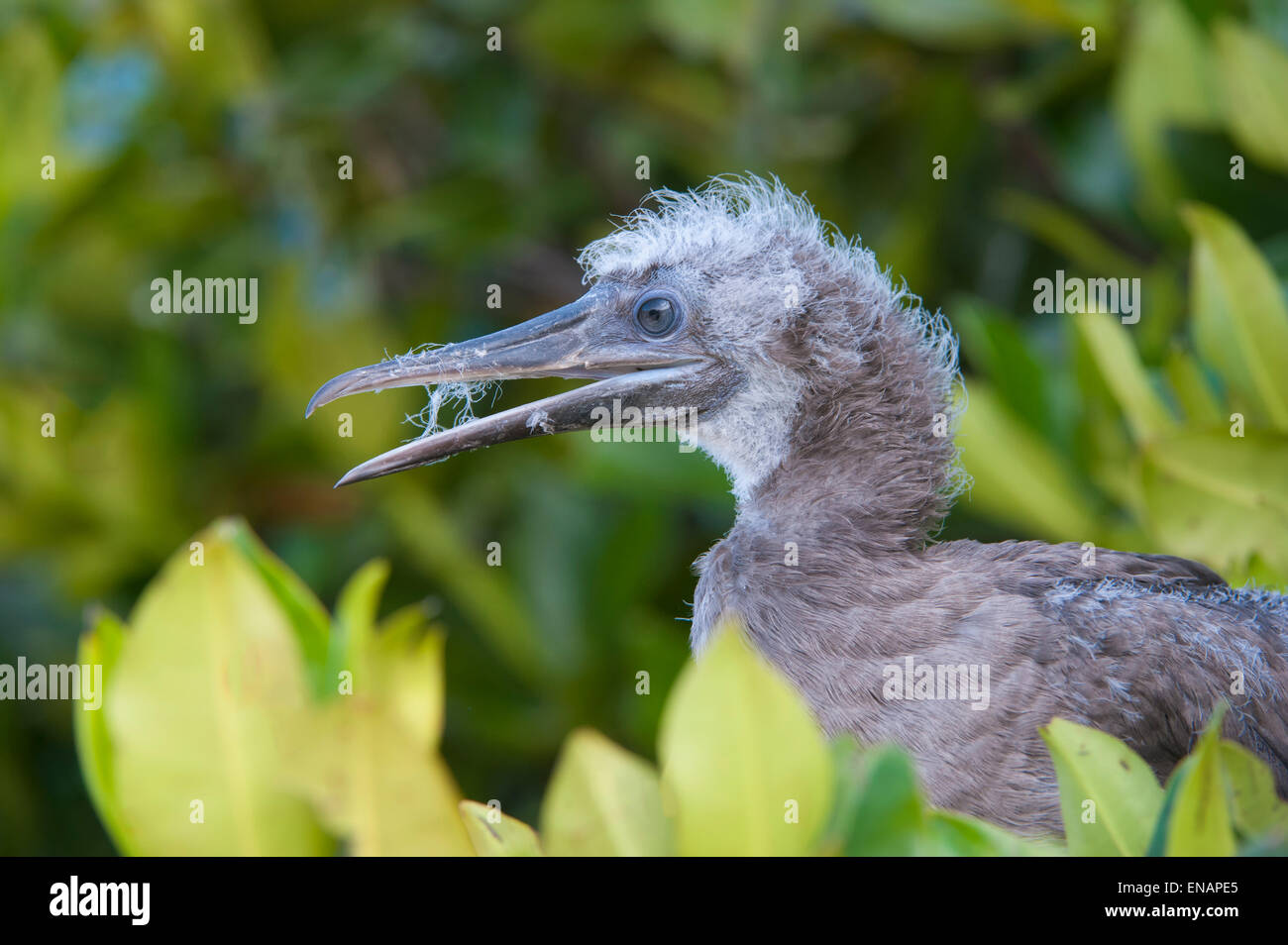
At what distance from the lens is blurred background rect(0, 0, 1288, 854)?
3377 millimetres

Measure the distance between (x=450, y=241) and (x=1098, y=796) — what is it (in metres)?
2.84

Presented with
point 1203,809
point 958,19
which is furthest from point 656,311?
point 958,19

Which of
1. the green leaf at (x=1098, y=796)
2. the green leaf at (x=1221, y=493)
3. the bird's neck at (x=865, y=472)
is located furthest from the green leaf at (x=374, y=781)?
the green leaf at (x=1221, y=493)

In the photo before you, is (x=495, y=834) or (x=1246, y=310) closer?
(x=495, y=834)

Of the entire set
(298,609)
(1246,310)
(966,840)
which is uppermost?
(1246,310)

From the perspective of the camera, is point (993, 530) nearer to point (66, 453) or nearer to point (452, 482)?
point (452, 482)

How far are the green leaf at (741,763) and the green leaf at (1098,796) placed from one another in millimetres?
293

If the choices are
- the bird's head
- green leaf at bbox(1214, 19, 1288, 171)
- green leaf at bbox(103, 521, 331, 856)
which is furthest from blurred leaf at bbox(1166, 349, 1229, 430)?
green leaf at bbox(103, 521, 331, 856)

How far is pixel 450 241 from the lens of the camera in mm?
3768

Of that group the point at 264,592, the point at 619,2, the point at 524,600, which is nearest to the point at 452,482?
the point at 524,600

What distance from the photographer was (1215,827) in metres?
1.23

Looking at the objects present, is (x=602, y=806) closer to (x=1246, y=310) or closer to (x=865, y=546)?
(x=865, y=546)

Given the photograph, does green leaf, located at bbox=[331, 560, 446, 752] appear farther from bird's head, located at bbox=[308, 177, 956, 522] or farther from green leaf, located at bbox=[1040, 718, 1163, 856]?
green leaf, located at bbox=[1040, 718, 1163, 856]

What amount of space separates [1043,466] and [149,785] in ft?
6.24
